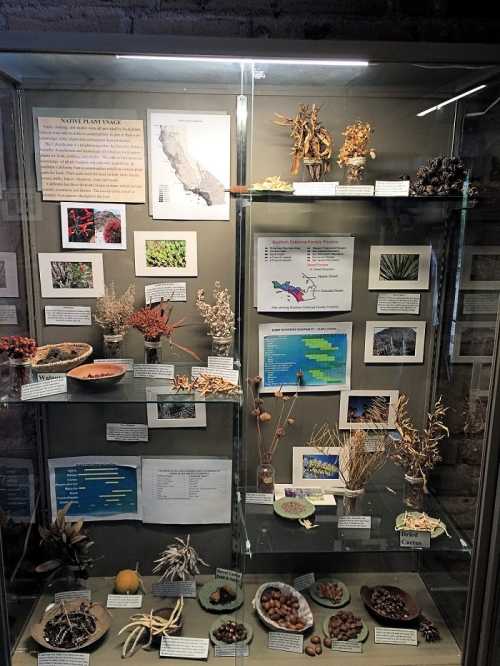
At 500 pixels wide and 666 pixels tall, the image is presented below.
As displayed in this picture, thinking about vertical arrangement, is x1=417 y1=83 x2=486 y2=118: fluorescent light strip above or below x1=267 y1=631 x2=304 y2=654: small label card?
above

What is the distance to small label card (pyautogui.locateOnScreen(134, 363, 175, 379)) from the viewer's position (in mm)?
1466

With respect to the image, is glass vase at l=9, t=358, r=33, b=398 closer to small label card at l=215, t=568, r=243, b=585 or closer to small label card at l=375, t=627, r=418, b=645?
small label card at l=215, t=568, r=243, b=585

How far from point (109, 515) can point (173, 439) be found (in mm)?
318

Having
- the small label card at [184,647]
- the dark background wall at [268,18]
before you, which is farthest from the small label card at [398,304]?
the small label card at [184,647]

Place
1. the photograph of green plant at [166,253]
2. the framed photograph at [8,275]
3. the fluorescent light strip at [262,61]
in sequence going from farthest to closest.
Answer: the photograph of green plant at [166,253], the framed photograph at [8,275], the fluorescent light strip at [262,61]

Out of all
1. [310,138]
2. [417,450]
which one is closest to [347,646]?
[417,450]

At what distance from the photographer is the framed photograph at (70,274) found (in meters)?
1.46

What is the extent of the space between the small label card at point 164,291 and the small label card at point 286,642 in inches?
38.8

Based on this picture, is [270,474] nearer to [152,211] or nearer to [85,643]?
[85,643]

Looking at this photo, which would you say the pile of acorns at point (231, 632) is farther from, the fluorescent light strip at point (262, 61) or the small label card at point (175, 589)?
the fluorescent light strip at point (262, 61)

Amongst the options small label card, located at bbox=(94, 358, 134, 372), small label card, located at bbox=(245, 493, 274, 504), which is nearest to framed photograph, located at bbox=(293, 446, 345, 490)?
small label card, located at bbox=(245, 493, 274, 504)

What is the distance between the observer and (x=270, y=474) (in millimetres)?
1593

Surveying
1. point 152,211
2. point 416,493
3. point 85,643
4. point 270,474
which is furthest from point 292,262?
point 85,643

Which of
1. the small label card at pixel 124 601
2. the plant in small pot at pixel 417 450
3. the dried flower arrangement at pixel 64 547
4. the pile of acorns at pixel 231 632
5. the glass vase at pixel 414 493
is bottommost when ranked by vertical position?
the pile of acorns at pixel 231 632
